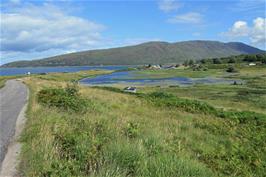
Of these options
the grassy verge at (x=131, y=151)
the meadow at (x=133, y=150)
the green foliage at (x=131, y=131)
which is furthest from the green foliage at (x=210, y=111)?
the green foliage at (x=131, y=131)

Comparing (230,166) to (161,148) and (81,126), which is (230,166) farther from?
(81,126)

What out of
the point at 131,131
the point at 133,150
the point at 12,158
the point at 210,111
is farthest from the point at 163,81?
the point at 133,150

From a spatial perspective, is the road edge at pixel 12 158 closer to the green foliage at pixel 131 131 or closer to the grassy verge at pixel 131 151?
the grassy verge at pixel 131 151

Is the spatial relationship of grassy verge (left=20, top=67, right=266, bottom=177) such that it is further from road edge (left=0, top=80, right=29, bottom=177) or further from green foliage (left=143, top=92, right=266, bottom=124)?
green foliage (left=143, top=92, right=266, bottom=124)

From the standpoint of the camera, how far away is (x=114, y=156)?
841cm

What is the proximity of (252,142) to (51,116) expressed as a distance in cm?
752

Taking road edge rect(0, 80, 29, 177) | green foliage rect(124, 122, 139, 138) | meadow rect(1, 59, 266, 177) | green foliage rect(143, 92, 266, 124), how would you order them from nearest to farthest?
meadow rect(1, 59, 266, 177)
road edge rect(0, 80, 29, 177)
green foliage rect(124, 122, 139, 138)
green foliage rect(143, 92, 266, 124)

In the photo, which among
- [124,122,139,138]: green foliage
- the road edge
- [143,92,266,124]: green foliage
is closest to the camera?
the road edge

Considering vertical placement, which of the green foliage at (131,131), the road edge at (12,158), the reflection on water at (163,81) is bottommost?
the reflection on water at (163,81)

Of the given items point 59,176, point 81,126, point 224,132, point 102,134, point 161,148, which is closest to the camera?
point 59,176

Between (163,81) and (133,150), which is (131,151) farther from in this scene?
(163,81)

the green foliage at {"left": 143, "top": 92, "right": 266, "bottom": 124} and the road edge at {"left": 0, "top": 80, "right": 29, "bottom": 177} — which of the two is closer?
the road edge at {"left": 0, "top": 80, "right": 29, "bottom": 177}

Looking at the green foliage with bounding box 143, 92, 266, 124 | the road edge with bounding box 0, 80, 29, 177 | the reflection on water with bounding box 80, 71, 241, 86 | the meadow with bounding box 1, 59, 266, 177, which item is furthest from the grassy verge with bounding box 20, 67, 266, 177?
the reflection on water with bounding box 80, 71, 241, 86

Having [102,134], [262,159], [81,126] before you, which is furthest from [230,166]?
[81,126]
